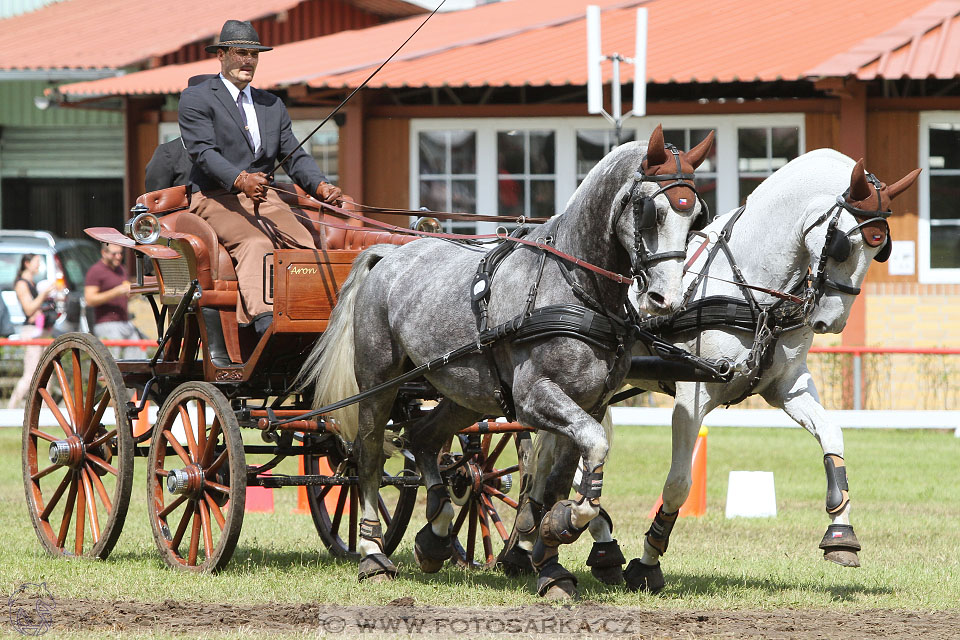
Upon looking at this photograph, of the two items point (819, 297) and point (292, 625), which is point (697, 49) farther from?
point (292, 625)

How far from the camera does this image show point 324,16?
24.6m

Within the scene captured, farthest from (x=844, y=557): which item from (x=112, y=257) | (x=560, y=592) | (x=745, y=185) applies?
(x=745, y=185)

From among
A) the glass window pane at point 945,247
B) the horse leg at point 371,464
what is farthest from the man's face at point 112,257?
the glass window pane at point 945,247

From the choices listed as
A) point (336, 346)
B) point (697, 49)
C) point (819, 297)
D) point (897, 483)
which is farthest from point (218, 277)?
point (697, 49)

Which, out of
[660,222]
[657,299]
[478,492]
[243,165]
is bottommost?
[478,492]

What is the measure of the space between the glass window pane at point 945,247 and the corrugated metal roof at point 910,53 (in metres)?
2.21

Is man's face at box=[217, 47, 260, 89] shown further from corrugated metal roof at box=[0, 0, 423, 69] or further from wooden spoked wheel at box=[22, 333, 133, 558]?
corrugated metal roof at box=[0, 0, 423, 69]

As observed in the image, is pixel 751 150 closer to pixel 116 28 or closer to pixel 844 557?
pixel 844 557

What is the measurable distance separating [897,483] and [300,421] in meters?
6.21

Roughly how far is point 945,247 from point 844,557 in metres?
10.9

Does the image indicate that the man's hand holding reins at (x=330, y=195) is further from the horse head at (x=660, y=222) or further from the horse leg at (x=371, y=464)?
the horse head at (x=660, y=222)

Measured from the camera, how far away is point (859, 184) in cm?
649

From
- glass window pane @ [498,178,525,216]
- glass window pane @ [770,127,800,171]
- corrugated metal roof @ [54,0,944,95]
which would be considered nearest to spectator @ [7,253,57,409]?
corrugated metal roof @ [54,0,944,95]

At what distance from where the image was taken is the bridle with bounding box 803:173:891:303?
650 cm
